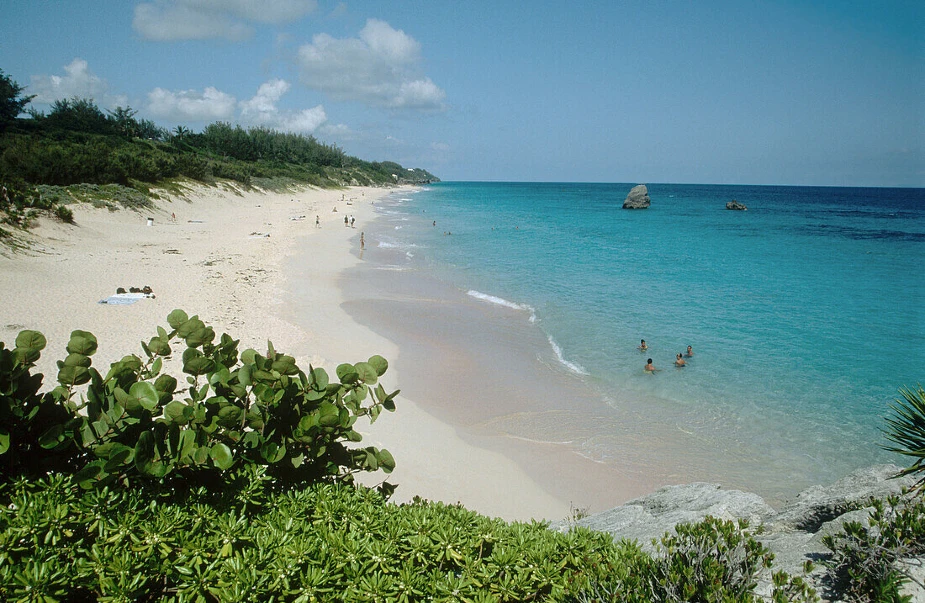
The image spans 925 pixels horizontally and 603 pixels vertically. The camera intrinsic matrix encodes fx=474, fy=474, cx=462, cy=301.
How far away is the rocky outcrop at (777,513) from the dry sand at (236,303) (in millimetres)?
2794

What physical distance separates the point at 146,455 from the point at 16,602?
0.86 meters

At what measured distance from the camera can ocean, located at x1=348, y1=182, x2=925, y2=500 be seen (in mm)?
10180

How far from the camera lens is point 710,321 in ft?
63.6

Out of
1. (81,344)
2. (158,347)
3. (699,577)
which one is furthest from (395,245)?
(699,577)

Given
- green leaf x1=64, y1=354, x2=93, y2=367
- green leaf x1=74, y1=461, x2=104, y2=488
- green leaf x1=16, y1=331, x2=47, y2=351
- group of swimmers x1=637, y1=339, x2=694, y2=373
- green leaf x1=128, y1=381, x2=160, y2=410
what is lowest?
group of swimmers x1=637, y1=339, x2=694, y2=373

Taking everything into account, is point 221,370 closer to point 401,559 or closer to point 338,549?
point 338,549

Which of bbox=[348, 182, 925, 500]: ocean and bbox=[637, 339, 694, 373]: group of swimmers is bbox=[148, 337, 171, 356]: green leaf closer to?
bbox=[348, 182, 925, 500]: ocean

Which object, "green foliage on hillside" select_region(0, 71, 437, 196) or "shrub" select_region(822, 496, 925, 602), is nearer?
"shrub" select_region(822, 496, 925, 602)

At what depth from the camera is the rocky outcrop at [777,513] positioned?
3760 mm

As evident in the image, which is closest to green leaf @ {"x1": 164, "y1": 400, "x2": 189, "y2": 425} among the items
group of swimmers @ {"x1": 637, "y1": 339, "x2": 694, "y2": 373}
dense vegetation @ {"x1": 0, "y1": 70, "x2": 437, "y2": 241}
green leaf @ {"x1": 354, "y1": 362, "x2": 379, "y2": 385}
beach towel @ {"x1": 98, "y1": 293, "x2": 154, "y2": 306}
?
green leaf @ {"x1": 354, "y1": 362, "x2": 379, "y2": 385}

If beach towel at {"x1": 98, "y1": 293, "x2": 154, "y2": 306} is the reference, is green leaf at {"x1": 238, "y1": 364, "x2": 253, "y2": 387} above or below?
above

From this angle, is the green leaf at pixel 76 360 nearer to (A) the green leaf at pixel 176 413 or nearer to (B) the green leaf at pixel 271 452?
(A) the green leaf at pixel 176 413

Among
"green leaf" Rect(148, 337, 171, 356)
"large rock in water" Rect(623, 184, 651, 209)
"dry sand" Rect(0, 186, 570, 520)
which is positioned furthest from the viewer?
"large rock in water" Rect(623, 184, 651, 209)

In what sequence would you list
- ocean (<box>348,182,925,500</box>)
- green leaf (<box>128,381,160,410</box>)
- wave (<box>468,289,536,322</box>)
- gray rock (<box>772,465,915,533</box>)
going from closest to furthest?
green leaf (<box>128,381,160,410</box>) → gray rock (<box>772,465,915,533</box>) → ocean (<box>348,182,925,500</box>) → wave (<box>468,289,536,322</box>)
